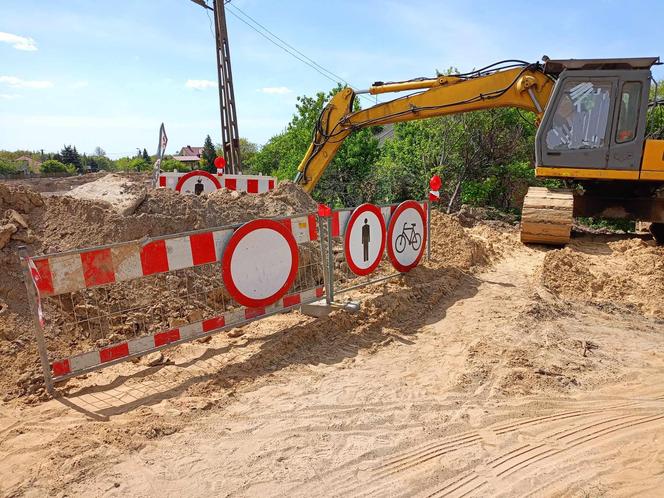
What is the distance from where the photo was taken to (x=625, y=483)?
2678 millimetres

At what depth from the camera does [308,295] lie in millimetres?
5305

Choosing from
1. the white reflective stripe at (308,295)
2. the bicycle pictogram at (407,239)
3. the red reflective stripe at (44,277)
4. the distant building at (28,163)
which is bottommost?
the white reflective stripe at (308,295)

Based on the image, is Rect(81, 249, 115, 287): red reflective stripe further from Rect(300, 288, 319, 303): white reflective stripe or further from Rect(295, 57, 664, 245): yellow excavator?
Rect(295, 57, 664, 245): yellow excavator

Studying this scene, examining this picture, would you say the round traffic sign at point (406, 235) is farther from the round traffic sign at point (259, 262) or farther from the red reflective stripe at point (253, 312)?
the red reflective stripe at point (253, 312)

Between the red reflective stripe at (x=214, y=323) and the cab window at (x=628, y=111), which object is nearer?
the red reflective stripe at (x=214, y=323)

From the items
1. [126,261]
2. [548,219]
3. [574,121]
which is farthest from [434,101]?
[126,261]

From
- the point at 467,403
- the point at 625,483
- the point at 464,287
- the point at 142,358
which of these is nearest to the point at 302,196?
the point at 464,287

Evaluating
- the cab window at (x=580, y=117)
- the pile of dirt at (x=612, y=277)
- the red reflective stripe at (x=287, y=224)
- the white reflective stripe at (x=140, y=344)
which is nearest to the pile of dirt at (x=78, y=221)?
the white reflective stripe at (x=140, y=344)

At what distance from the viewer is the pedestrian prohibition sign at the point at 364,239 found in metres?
5.74

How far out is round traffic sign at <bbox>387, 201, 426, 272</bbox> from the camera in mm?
6398

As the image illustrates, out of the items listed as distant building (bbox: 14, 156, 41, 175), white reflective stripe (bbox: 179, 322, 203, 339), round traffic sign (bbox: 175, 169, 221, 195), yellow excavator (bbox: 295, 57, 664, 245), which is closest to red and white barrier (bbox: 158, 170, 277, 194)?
round traffic sign (bbox: 175, 169, 221, 195)

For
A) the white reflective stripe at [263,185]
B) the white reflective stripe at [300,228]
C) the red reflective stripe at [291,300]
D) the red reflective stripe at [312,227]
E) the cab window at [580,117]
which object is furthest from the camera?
the white reflective stripe at [263,185]

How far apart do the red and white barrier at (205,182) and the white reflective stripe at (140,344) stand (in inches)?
272

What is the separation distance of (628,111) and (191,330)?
27.0 feet
